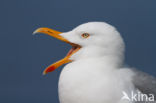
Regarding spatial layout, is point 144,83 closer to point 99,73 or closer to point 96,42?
point 99,73

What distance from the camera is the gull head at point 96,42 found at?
12.1 feet

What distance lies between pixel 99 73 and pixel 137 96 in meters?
0.43

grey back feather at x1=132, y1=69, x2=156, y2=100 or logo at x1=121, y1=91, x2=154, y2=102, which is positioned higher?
grey back feather at x1=132, y1=69, x2=156, y2=100

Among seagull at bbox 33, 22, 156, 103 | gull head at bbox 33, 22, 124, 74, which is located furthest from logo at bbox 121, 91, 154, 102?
gull head at bbox 33, 22, 124, 74

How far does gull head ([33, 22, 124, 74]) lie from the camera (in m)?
3.69

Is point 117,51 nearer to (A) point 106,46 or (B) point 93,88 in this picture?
(A) point 106,46

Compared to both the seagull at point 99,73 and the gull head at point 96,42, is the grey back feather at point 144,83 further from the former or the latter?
the gull head at point 96,42

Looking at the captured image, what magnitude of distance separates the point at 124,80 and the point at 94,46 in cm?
44

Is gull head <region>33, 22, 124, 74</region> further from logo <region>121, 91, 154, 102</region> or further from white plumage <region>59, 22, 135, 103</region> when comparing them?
logo <region>121, 91, 154, 102</region>

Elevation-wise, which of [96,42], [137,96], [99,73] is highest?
[96,42]

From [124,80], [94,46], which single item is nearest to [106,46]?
[94,46]

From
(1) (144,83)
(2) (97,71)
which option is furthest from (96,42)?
(1) (144,83)

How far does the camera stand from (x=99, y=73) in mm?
3645

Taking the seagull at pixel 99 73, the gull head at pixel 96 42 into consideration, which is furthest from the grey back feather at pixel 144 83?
the gull head at pixel 96 42
